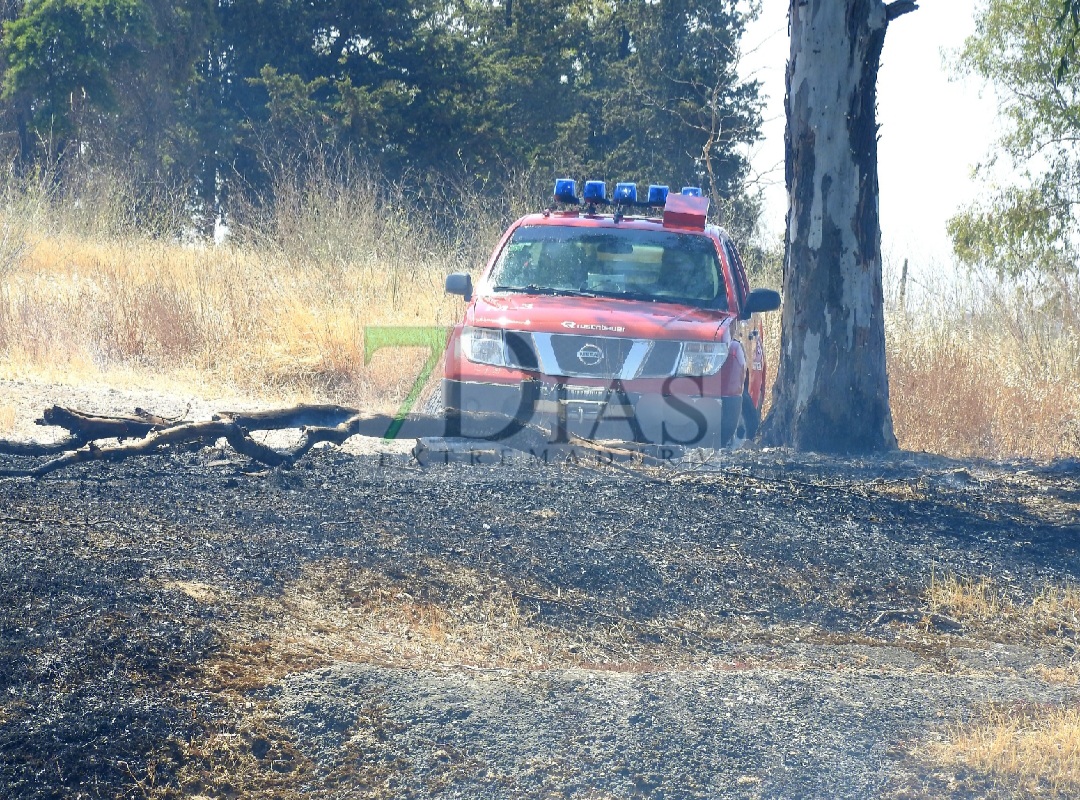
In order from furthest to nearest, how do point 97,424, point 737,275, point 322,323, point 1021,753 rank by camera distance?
point 322,323 < point 737,275 < point 97,424 < point 1021,753

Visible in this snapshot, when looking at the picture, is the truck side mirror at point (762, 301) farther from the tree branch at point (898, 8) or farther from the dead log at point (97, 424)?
the dead log at point (97, 424)

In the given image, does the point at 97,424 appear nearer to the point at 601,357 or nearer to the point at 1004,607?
the point at 601,357

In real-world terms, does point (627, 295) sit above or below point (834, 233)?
below

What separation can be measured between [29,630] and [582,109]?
1224 inches

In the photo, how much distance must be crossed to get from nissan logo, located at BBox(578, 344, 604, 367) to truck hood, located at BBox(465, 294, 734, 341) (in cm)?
10

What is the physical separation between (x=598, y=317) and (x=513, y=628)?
348 cm

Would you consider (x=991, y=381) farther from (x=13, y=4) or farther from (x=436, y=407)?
(x=13, y=4)

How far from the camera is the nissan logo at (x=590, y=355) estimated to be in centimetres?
799

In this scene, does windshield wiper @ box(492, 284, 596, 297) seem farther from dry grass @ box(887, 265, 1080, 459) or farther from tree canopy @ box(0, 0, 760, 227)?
tree canopy @ box(0, 0, 760, 227)

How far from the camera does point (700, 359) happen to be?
26.4ft

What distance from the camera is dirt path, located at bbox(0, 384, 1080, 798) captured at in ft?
11.4

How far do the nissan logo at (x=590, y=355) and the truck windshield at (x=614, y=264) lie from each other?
905 mm

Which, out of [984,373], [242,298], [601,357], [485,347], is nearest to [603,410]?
[601,357]

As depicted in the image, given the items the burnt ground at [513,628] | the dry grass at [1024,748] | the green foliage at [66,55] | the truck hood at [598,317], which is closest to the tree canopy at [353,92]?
the green foliage at [66,55]
